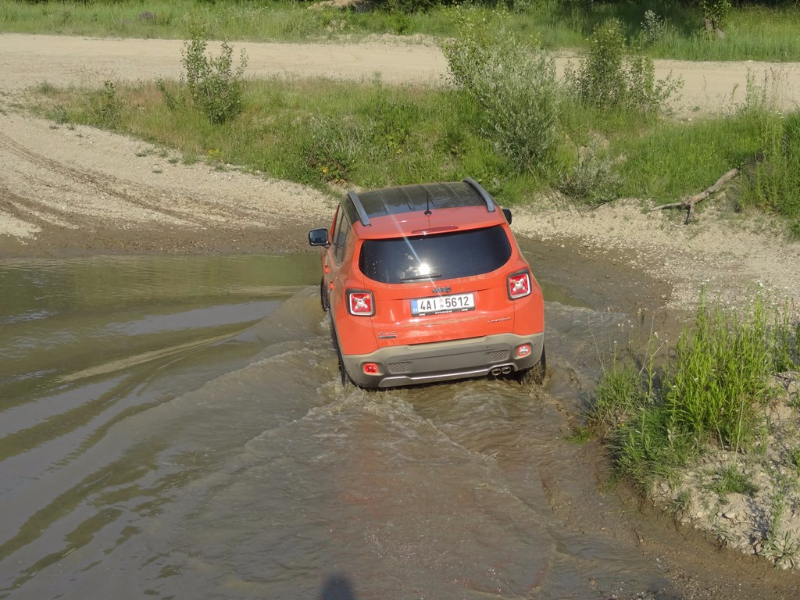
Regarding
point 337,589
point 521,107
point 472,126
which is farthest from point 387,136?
point 337,589

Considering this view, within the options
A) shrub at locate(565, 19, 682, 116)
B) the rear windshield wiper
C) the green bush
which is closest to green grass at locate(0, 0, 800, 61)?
shrub at locate(565, 19, 682, 116)

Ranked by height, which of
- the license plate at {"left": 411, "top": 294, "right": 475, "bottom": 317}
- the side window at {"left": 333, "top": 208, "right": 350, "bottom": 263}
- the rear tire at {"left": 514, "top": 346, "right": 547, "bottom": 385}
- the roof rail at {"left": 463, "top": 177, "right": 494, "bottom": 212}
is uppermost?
the roof rail at {"left": 463, "top": 177, "right": 494, "bottom": 212}

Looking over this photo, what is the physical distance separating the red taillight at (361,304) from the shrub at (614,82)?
32.4 ft

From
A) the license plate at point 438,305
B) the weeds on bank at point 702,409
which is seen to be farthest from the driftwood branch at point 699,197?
the license plate at point 438,305

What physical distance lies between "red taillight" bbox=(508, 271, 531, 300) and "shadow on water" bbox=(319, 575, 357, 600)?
282 centimetres

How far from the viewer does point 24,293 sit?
36.7ft

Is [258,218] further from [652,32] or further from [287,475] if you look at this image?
[652,32]

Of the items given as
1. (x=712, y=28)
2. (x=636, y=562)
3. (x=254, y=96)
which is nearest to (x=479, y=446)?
(x=636, y=562)

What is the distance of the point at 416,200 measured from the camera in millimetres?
8062

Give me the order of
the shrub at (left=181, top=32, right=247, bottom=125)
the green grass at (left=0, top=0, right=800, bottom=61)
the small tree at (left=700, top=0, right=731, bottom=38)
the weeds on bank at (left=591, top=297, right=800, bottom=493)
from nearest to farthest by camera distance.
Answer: the weeds on bank at (left=591, top=297, right=800, bottom=493) < the shrub at (left=181, top=32, right=247, bottom=125) < the small tree at (left=700, top=0, right=731, bottom=38) < the green grass at (left=0, top=0, right=800, bottom=61)

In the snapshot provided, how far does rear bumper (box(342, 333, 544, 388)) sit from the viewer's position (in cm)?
721

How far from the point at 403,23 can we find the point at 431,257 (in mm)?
21097

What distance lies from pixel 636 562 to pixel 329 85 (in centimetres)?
1490

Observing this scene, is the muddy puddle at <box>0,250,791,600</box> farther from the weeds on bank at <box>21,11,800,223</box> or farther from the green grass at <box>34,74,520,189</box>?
the green grass at <box>34,74,520,189</box>
